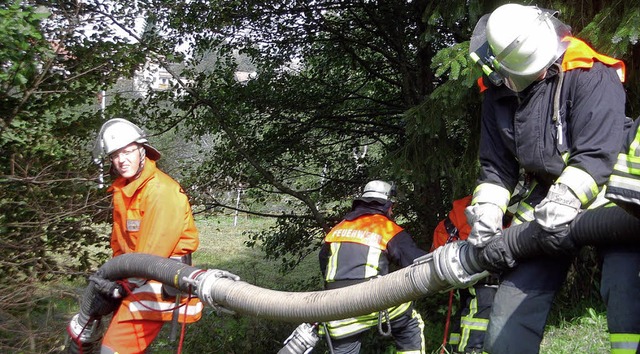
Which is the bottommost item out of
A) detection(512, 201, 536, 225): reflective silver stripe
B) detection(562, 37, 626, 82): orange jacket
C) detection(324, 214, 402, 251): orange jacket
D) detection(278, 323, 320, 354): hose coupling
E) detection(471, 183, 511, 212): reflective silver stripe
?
detection(278, 323, 320, 354): hose coupling

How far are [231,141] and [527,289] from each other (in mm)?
6153

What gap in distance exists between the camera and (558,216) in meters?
2.61

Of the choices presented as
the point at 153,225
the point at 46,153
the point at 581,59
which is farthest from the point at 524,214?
the point at 46,153

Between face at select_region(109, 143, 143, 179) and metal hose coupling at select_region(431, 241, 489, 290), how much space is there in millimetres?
2235

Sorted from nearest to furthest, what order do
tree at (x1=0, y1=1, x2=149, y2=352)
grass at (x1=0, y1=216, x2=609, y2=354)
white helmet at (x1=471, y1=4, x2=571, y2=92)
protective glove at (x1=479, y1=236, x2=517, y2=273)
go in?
protective glove at (x1=479, y1=236, x2=517, y2=273)
white helmet at (x1=471, y1=4, x2=571, y2=92)
grass at (x1=0, y1=216, x2=609, y2=354)
tree at (x1=0, y1=1, x2=149, y2=352)

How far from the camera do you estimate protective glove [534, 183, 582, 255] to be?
2605 mm

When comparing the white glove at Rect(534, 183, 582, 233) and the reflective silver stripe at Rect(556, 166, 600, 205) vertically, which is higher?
the reflective silver stripe at Rect(556, 166, 600, 205)

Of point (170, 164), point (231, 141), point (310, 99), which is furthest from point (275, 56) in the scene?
point (170, 164)

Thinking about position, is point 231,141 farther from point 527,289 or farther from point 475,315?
point 527,289

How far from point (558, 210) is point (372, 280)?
969 millimetres

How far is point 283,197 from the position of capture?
995 centimetres

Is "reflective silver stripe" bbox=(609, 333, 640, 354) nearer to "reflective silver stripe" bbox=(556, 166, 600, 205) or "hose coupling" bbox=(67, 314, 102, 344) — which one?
"reflective silver stripe" bbox=(556, 166, 600, 205)

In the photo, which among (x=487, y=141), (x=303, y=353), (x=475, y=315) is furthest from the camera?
(x=475, y=315)

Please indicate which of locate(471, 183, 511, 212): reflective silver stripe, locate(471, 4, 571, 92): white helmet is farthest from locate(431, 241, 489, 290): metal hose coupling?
locate(471, 4, 571, 92): white helmet
